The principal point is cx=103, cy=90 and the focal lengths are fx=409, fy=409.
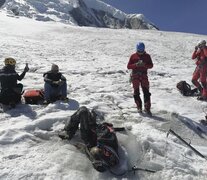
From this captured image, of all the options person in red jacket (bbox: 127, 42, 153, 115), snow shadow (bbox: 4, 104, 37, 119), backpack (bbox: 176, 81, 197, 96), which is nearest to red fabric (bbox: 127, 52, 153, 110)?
person in red jacket (bbox: 127, 42, 153, 115)

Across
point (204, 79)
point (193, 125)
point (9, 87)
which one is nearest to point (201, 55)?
point (204, 79)

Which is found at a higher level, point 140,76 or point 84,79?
point 140,76

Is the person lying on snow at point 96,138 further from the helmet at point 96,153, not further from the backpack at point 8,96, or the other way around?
the backpack at point 8,96

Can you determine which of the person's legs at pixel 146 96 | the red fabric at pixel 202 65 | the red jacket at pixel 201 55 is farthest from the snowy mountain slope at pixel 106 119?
the red jacket at pixel 201 55

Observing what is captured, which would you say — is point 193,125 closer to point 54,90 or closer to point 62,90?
point 62,90

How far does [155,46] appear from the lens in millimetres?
30609

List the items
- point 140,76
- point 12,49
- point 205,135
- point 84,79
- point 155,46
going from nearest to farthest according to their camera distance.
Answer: point 205,135 → point 140,76 → point 84,79 → point 12,49 → point 155,46

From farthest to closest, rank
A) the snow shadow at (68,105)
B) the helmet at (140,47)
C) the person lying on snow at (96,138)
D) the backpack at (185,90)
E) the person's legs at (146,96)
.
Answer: the backpack at (185,90) → the helmet at (140,47) → the person's legs at (146,96) → the snow shadow at (68,105) → the person lying on snow at (96,138)

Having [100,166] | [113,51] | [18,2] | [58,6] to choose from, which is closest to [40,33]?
[113,51]

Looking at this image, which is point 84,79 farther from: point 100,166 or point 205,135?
point 100,166

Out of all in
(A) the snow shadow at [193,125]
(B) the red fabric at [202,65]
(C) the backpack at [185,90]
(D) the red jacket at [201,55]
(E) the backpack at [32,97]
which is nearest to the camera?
(A) the snow shadow at [193,125]

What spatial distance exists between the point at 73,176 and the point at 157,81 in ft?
33.5

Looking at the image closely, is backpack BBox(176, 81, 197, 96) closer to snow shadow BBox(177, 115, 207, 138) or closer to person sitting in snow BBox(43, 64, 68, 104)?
snow shadow BBox(177, 115, 207, 138)

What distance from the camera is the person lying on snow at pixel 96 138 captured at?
8.12 m
